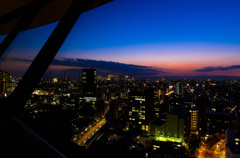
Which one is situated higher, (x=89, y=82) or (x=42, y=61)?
(x=42, y=61)

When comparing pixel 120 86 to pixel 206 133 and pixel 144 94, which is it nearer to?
pixel 144 94

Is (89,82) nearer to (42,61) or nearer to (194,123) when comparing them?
(194,123)

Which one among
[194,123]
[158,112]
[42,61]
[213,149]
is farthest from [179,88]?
[42,61]

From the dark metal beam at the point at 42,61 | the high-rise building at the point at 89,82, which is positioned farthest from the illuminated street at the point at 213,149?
the high-rise building at the point at 89,82

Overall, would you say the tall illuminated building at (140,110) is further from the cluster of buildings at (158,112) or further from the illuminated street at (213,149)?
the illuminated street at (213,149)

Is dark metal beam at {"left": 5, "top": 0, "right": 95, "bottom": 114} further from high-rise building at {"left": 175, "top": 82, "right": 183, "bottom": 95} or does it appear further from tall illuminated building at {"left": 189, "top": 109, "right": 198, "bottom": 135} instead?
high-rise building at {"left": 175, "top": 82, "right": 183, "bottom": 95}

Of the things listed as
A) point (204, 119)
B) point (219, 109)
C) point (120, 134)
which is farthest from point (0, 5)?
point (219, 109)
